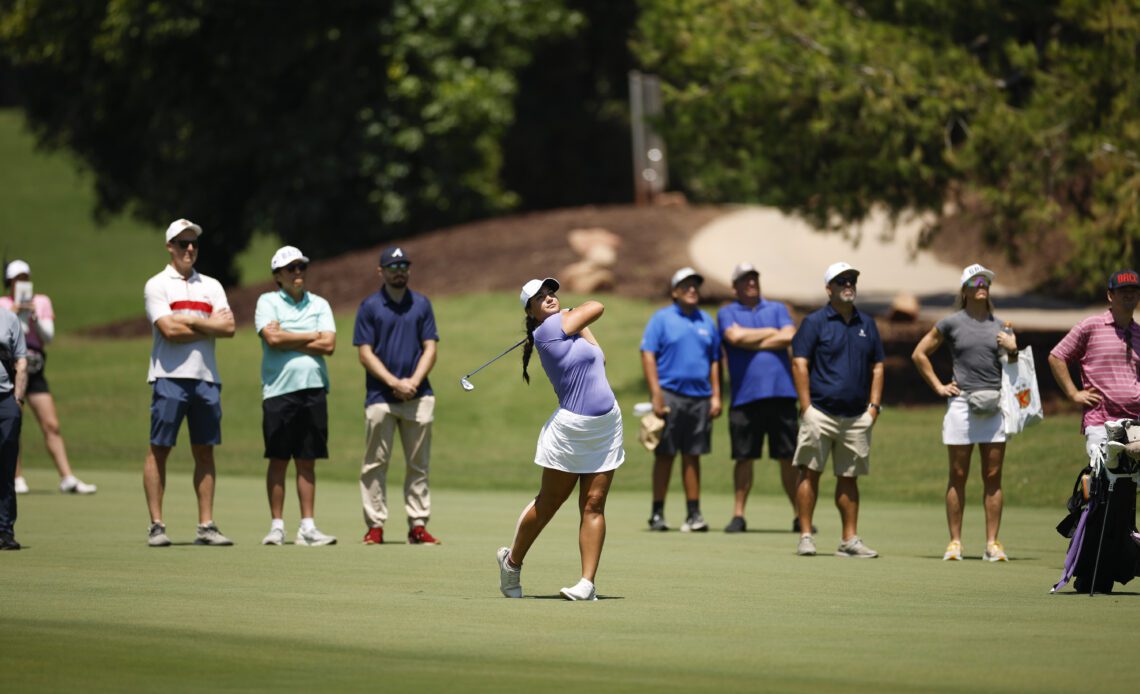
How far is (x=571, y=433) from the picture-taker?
31.6ft

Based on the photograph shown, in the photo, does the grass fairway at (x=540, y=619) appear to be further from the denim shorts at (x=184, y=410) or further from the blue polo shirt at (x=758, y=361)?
the blue polo shirt at (x=758, y=361)

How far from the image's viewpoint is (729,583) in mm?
10477

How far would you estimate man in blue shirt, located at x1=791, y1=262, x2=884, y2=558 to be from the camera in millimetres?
12672

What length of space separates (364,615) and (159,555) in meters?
3.34

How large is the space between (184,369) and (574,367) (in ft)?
13.2

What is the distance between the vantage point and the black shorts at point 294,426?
12.7 meters

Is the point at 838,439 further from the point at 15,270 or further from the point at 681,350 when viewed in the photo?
the point at 15,270

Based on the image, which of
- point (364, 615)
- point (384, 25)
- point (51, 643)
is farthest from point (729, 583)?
point (384, 25)

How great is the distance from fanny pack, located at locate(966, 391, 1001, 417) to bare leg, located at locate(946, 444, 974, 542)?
28 centimetres

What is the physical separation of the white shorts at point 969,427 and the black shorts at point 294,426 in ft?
15.4

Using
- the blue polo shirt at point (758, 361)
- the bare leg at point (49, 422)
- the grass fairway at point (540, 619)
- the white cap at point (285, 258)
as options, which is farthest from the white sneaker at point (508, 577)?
the bare leg at point (49, 422)

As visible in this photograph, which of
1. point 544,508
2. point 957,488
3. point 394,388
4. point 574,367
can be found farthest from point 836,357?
point 544,508

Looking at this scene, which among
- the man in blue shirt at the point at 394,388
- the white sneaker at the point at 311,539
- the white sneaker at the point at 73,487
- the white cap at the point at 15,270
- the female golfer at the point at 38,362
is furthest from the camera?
the white sneaker at the point at 73,487

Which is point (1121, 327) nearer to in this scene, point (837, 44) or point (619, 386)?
point (837, 44)
